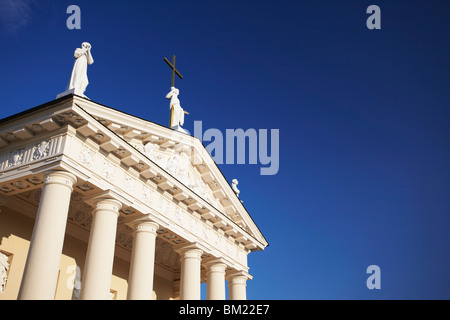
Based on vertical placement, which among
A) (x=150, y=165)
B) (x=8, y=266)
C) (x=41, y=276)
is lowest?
(x=41, y=276)

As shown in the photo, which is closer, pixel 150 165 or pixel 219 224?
pixel 150 165

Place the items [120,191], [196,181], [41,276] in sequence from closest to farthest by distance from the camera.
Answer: [41,276], [120,191], [196,181]

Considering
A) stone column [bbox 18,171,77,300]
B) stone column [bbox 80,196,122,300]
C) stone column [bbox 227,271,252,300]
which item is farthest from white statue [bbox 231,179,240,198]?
stone column [bbox 18,171,77,300]

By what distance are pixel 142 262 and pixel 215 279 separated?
565cm

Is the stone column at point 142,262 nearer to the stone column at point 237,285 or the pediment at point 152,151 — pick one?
the pediment at point 152,151

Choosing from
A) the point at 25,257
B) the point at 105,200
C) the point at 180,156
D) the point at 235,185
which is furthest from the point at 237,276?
the point at 25,257

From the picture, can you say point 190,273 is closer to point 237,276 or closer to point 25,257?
point 237,276

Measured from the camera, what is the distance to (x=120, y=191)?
16.0 meters

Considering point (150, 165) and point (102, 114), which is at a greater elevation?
point (102, 114)

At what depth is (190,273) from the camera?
63.5 feet
